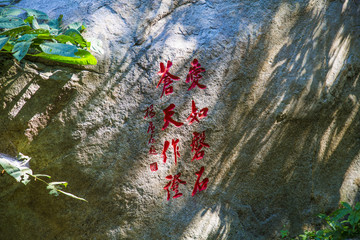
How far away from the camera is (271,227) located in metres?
3.25

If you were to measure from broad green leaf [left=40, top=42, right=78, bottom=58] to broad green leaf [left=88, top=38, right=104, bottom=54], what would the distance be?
30 cm

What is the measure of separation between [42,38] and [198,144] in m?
1.65

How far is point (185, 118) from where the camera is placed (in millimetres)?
2920

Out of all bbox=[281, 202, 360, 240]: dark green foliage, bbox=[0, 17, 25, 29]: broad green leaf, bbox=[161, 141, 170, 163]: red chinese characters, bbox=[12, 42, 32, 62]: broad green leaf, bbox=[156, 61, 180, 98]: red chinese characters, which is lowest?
bbox=[281, 202, 360, 240]: dark green foliage

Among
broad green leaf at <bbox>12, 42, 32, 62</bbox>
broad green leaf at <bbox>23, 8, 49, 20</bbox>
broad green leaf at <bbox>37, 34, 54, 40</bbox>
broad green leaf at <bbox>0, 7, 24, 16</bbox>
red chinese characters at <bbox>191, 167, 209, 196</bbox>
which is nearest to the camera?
broad green leaf at <bbox>12, 42, 32, 62</bbox>

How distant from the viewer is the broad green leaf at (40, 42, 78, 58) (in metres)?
2.37

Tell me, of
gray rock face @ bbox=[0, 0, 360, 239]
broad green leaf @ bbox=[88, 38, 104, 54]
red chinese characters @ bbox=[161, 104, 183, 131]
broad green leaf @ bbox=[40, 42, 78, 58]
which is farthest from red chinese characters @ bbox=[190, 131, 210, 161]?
broad green leaf @ bbox=[40, 42, 78, 58]

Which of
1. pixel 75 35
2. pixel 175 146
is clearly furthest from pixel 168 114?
pixel 75 35

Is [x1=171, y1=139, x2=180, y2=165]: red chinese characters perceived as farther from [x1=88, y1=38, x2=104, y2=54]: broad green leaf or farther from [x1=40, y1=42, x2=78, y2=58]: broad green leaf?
[x1=40, y1=42, x2=78, y2=58]: broad green leaf

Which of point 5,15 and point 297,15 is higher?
point 297,15

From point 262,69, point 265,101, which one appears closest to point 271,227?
point 265,101

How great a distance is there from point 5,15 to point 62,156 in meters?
1.28

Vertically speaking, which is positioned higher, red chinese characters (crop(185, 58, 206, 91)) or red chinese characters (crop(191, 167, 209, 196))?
red chinese characters (crop(185, 58, 206, 91))

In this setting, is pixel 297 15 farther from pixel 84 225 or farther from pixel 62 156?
pixel 84 225
